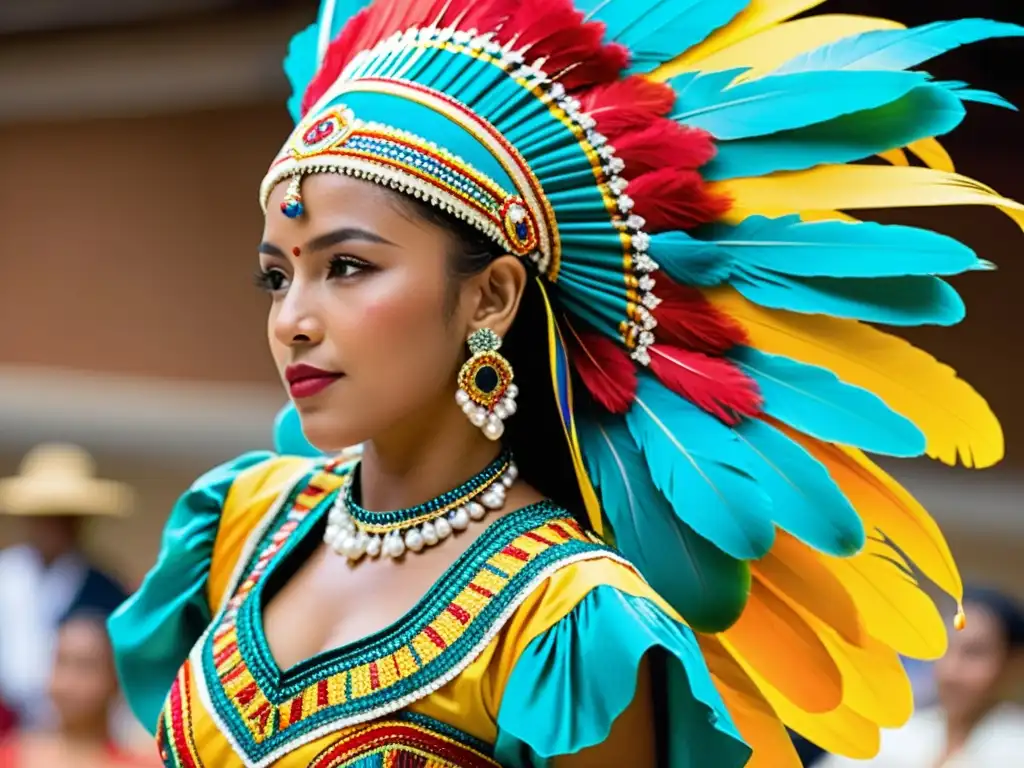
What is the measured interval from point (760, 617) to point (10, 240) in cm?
369

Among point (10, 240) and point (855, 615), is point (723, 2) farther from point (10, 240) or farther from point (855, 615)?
point (10, 240)

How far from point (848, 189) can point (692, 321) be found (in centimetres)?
20

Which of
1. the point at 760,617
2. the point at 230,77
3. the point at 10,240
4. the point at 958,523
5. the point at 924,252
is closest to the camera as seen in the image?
the point at 924,252

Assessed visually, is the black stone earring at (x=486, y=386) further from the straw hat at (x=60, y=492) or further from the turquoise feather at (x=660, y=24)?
the straw hat at (x=60, y=492)

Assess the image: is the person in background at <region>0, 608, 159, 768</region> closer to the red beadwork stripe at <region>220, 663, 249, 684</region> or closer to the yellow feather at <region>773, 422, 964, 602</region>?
the red beadwork stripe at <region>220, 663, 249, 684</region>

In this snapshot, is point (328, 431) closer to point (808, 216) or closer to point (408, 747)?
point (408, 747)

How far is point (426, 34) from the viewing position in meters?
1.32

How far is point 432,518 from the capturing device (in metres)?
1.32

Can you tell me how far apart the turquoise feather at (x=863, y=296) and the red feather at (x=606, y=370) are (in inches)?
5.4

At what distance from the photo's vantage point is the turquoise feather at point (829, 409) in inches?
51.0

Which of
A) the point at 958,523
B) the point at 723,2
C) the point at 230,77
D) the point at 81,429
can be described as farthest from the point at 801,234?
the point at 81,429

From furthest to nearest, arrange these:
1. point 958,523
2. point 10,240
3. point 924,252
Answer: point 10,240
point 958,523
point 924,252

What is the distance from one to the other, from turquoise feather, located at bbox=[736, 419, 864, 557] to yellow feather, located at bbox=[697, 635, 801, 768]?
158 millimetres

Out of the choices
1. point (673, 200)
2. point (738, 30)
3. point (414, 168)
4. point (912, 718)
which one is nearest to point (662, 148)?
point (673, 200)
